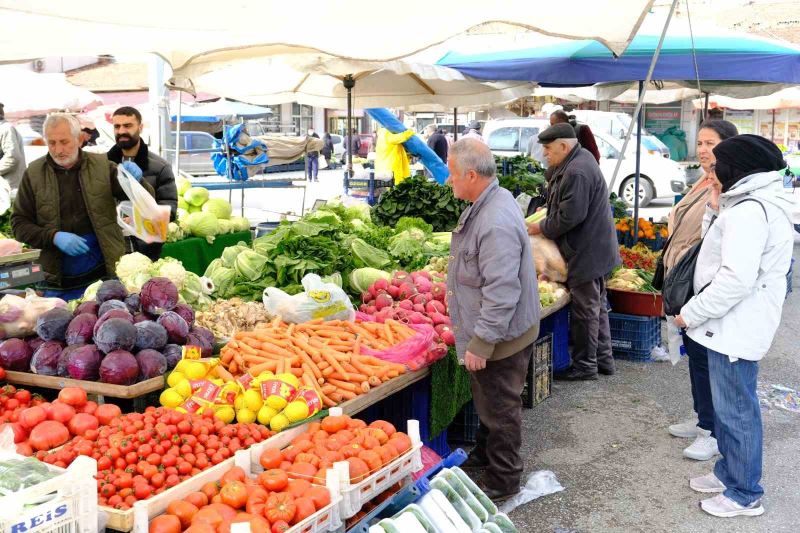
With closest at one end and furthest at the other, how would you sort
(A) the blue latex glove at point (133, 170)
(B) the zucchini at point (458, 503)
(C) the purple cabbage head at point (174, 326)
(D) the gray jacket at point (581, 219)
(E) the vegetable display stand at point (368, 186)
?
(B) the zucchini at point (458, 503) → (C) the purple cabbage head at point (174, 326) → (A) the blue latex glove at point (133, 170) → (D) the gray jacket at point (581, 219) → (E) the vegetable display stand at point (368, 186)

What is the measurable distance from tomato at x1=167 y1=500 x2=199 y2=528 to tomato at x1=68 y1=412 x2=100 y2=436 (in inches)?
29.1

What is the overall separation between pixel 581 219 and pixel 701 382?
1.87 m

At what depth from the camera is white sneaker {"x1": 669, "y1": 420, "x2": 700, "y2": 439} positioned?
5.55 m

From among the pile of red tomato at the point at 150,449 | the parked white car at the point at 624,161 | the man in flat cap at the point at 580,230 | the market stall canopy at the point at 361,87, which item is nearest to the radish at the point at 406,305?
the man in flat cap at the point at 580,230

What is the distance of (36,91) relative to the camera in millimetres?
13711

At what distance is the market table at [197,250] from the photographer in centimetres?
819

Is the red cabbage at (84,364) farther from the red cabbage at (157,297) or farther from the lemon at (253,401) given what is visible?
the lemon at (253,401)

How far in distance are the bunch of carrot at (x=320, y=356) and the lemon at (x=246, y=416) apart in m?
0.32

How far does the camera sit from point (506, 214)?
397 centimetres

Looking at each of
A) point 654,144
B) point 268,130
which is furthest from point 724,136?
point 268,130

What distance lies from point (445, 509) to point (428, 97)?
8.85m

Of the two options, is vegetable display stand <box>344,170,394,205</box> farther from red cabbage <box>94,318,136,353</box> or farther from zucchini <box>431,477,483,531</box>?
zucchini <box>431,477,483,531</box>

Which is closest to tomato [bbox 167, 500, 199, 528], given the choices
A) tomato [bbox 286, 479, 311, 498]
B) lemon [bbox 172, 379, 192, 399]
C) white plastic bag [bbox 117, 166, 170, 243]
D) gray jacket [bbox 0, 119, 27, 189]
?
tomato [bbox 286, 479, 311, 498]

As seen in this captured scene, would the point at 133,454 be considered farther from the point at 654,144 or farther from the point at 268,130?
the point at 268,130
